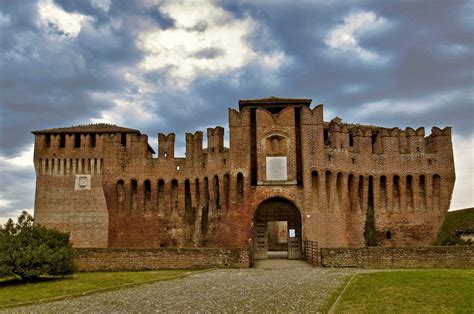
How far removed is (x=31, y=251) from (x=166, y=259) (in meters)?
6.80

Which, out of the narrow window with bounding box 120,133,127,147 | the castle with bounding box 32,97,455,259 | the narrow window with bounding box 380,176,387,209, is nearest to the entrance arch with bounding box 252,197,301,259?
the castle with bounding box 32,97,455,259

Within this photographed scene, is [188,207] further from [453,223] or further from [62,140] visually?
[453,223]

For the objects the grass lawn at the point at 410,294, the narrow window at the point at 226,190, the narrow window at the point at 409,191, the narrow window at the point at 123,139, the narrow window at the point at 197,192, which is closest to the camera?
the grass lawn at the point at 410,294

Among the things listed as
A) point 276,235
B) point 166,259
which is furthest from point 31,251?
point 276,235

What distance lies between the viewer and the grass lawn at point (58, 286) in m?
16.6

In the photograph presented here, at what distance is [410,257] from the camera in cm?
2450

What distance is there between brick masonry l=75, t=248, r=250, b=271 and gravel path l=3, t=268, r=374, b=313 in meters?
4.09

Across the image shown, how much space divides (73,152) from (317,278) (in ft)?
88.7

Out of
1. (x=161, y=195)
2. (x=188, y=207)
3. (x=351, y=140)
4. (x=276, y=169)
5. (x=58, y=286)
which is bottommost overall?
(x=58, y=286)

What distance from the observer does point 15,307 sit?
14.7 m

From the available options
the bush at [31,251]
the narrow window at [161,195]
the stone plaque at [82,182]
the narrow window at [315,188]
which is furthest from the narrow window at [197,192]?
the bush at [31,251]

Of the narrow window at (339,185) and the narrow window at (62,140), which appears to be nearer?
the narrow window at (339,185)

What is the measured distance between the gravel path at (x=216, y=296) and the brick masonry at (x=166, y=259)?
13.4ft

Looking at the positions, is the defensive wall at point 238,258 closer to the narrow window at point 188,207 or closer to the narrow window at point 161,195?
the narrow window at point 188,207
